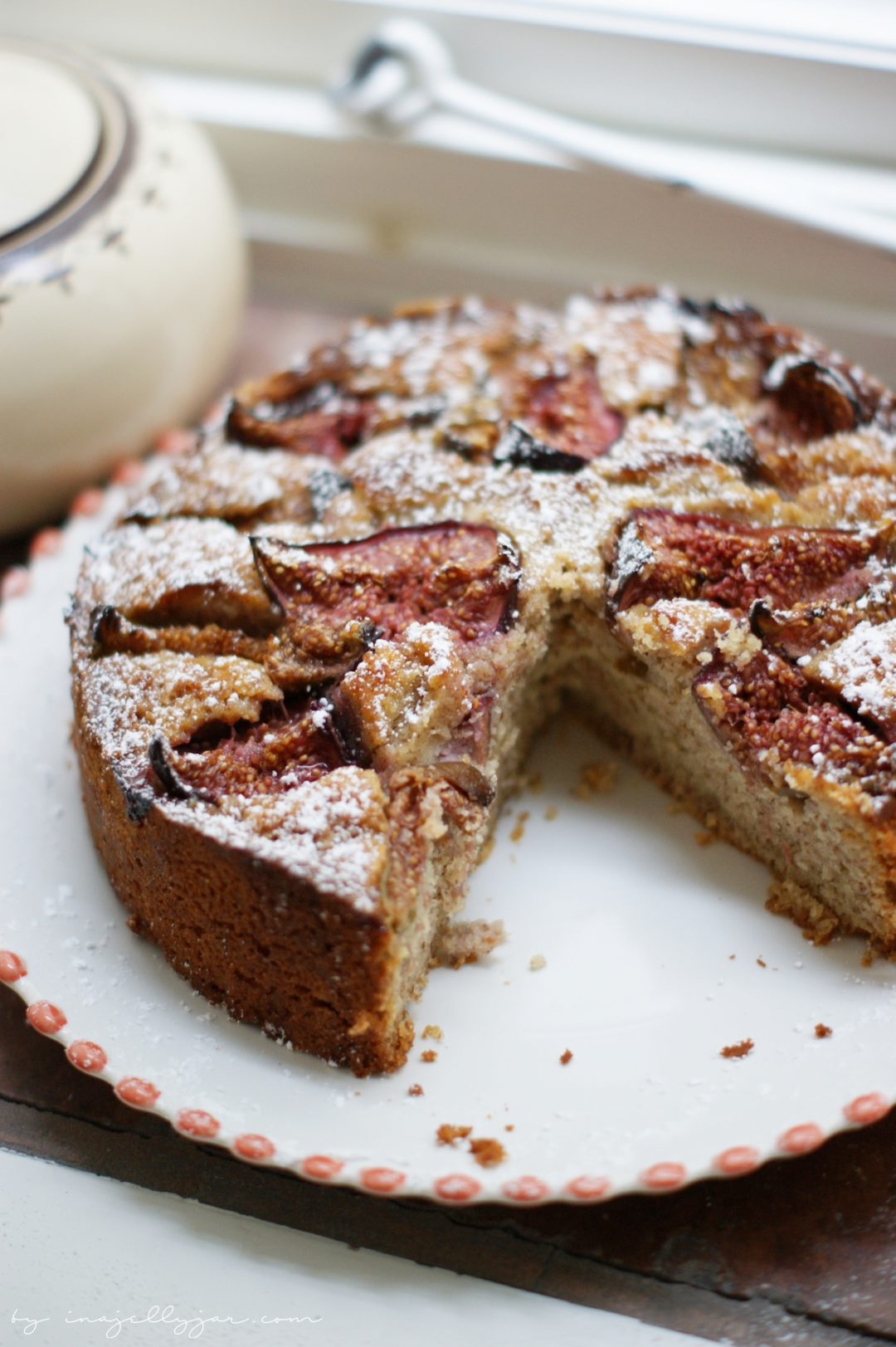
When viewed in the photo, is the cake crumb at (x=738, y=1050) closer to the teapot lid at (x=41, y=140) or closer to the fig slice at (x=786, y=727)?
the fig slice at (x=786, y=727)

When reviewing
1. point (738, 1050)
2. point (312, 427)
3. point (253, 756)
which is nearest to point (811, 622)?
point (738, 1050)

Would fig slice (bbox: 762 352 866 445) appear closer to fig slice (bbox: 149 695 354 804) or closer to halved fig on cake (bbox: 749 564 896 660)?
halved fig on cake (bbox: 749 564 896 660)

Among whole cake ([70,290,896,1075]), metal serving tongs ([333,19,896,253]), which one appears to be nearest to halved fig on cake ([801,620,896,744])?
whole cake ([70,290,896,1075])

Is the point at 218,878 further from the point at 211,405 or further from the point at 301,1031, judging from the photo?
the point at 211,405

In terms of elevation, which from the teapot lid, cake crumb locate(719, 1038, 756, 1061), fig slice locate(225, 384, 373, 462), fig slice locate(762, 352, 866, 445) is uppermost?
fig slice locate(762, 352, 866, 445)

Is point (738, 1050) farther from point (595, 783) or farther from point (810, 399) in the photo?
point (810, 399)

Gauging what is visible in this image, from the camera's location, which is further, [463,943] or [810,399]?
[810,399]

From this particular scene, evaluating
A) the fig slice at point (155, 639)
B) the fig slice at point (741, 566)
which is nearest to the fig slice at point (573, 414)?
the fig slice at point (741, 566)

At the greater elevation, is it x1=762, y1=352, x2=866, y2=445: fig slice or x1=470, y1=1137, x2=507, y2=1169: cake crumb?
x1=762, y1=352, x2=866, y2=445: fig slice
